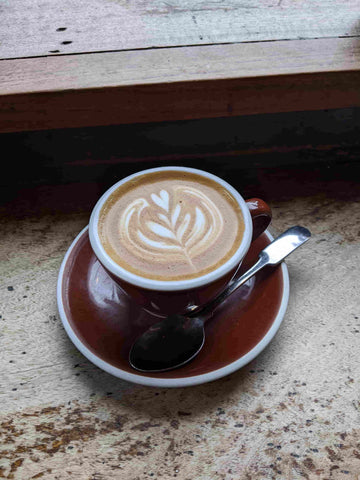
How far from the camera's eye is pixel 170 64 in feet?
2.55

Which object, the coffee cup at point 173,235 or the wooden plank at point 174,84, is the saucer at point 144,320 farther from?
the wooden plank at point 174,84

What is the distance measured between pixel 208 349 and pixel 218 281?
0.31 ft

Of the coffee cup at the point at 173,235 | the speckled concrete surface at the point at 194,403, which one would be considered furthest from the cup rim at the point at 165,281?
the speckled concrete surface at the point at 194,403

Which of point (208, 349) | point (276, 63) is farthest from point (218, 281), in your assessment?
point (276, 63)

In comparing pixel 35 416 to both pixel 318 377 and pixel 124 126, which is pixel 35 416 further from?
pixel 124 126

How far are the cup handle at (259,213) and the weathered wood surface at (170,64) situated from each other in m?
0.16

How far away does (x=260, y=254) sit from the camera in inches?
29.4

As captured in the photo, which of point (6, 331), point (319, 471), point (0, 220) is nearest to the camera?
point (319, 471)

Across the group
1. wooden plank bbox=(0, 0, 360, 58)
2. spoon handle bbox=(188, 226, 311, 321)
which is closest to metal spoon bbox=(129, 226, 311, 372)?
spoon handle bbox=(188, 226, 311, 321)

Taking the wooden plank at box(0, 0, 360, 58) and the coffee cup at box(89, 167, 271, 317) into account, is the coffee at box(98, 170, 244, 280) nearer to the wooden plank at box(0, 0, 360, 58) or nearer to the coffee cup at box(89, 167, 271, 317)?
the coffee cup at box(89, 167, 271, 317)

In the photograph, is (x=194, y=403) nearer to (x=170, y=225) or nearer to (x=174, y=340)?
(x=174, y=340)

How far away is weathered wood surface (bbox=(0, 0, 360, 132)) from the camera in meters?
0.75

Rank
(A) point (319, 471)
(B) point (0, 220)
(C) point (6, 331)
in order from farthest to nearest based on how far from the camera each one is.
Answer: (B) point (0, 220)
(C) point (6, 331)
(A) point (319, 471)

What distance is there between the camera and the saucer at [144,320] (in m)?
0.62
